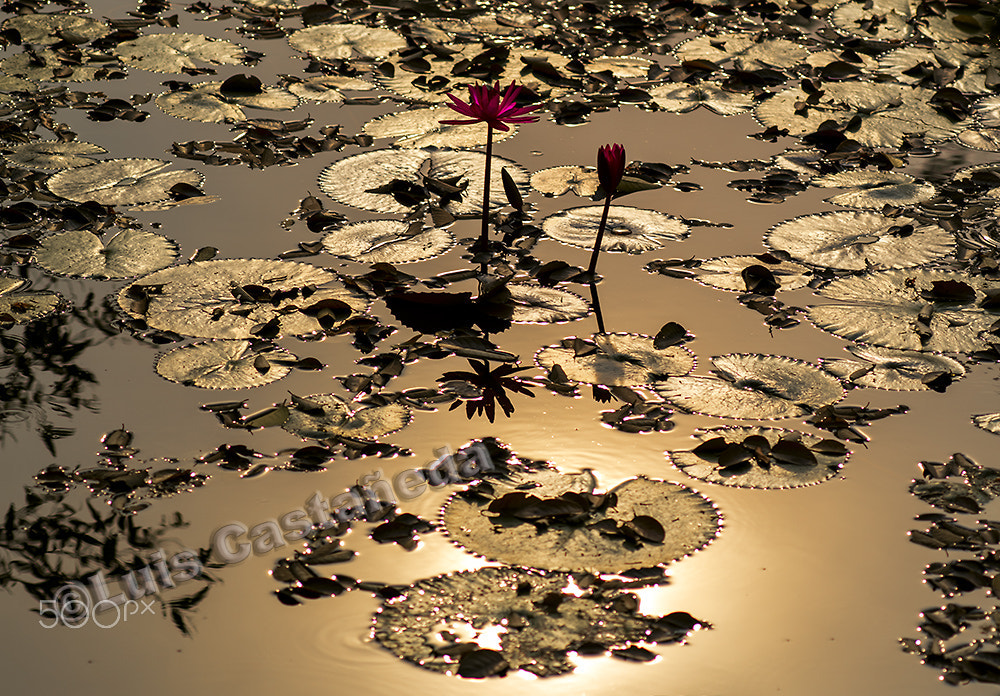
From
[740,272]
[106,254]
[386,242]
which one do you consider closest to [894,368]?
[740,272]

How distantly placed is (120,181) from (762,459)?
216 centimetres

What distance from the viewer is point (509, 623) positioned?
5.85 feet

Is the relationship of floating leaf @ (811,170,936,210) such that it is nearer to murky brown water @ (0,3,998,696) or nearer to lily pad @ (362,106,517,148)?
murky brown water @ (0,3,998,696)

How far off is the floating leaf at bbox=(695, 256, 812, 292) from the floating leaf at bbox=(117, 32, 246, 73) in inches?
88.8

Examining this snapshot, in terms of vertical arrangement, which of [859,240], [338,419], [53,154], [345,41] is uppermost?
[345,41]

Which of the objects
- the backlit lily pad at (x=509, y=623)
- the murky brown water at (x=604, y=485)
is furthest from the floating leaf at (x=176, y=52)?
the backlit lily pad at (x=509, y=623)

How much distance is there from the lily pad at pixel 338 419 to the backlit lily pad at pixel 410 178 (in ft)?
3.14

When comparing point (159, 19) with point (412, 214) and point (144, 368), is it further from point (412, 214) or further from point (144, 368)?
point (144, 368)

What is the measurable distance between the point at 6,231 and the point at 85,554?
4.72ft

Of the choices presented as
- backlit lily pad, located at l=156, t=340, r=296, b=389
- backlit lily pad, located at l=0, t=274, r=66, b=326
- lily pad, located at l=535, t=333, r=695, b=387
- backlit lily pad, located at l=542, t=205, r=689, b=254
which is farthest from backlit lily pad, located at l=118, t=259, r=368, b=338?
backlit lily pad, located at l=542, t=205, r=689, b=254

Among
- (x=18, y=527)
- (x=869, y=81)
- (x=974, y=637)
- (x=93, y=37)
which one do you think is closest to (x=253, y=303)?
(x=18, y=527)

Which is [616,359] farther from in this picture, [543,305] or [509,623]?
[509,623]

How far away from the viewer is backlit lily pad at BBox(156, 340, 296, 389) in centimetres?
239

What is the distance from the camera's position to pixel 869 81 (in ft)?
13.3
